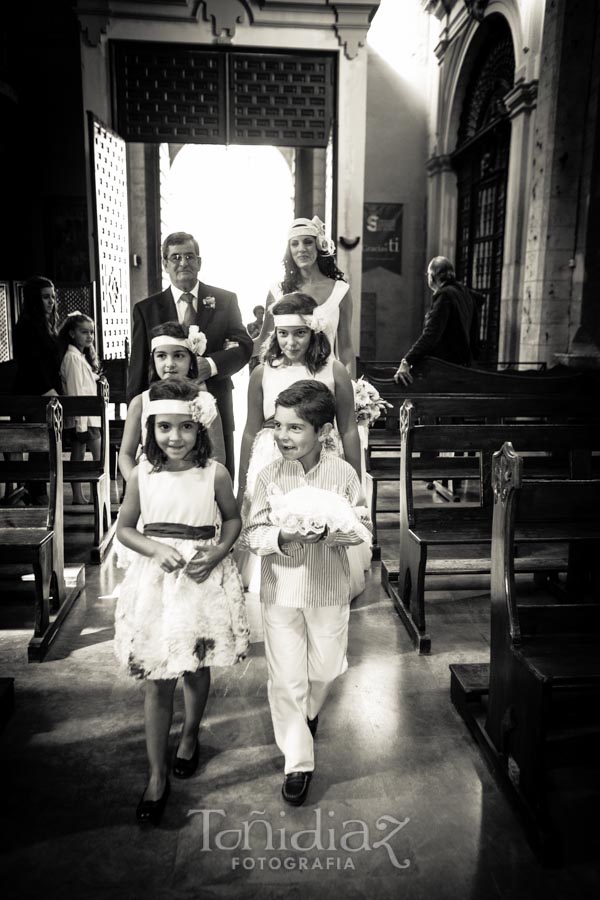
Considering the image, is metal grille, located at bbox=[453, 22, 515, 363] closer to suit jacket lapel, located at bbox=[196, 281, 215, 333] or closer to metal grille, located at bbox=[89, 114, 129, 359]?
metal grille, located at bbox=[89, 114, 129, 359]

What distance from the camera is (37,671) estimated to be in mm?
3416

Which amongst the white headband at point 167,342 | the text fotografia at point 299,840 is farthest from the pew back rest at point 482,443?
the text fotografia at point 299,840

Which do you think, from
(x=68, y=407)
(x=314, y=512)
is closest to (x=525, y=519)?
(x=314, y=512)

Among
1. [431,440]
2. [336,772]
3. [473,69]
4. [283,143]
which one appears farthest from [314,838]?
[473,69]

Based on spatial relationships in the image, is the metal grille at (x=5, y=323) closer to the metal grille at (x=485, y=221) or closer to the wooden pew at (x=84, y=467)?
the wooden pew at (x=84, y=467)

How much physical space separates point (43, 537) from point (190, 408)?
5.72 ft

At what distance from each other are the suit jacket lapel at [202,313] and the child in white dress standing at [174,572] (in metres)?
1.52

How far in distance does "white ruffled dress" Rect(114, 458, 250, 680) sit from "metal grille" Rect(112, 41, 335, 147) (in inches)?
231

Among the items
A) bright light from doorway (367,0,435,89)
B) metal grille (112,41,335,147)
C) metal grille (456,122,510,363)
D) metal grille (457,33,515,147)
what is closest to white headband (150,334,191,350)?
metal grille (112,41,335,147)

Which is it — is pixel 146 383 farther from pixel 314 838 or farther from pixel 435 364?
pixel 435 364

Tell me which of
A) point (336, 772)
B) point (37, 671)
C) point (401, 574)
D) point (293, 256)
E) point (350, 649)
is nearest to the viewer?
point (336, 772)

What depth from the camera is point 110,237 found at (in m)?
7.26

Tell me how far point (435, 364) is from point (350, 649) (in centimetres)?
315

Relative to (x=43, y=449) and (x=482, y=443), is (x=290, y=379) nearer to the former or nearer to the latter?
(x=482, y=443)
